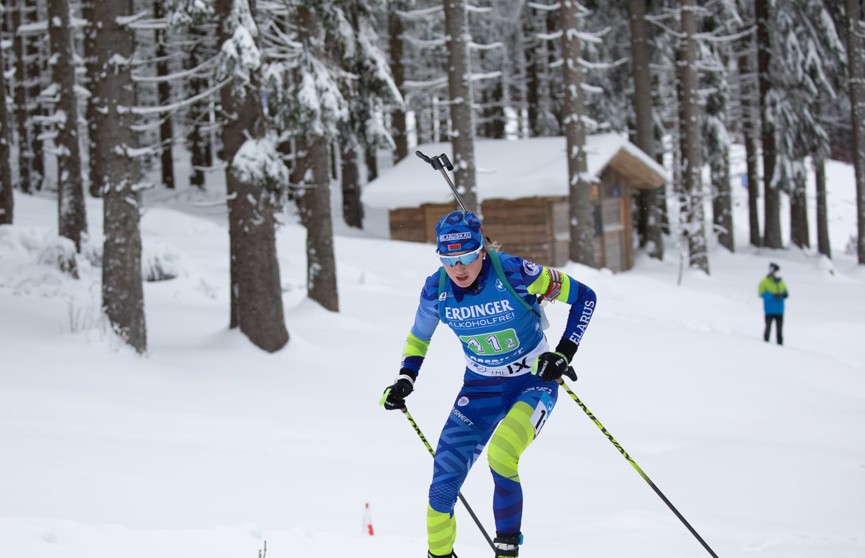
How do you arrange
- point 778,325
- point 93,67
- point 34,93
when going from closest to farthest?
point 93,67 → point 778,325 → point 34,93

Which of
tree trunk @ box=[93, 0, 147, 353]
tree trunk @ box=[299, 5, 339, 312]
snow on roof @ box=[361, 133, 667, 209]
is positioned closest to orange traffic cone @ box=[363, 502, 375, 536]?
tree trunk @ box=[93, 0, 147, 353]

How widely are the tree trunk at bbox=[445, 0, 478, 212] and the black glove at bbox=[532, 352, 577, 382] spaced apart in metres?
14.4

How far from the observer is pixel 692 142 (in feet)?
89.4

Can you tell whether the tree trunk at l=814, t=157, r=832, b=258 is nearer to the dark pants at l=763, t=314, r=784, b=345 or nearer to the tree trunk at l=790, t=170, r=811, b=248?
the tree trunk at l=790, t=170, r=811, b=248

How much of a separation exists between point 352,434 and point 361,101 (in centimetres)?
950

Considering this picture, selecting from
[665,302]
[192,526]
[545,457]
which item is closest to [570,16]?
[665,302]

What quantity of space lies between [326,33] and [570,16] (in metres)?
8.76

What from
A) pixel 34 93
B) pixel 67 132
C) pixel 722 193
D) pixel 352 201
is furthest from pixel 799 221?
pixel 34 93

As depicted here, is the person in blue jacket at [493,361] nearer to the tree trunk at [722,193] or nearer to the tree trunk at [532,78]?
the tree trunk at [722,193]

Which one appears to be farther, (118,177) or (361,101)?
(361,101)

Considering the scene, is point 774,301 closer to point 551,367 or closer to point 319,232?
point 319,232

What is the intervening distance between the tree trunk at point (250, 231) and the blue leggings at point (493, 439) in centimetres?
749

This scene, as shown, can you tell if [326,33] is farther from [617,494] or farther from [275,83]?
[617,494]

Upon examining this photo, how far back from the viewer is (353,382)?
12125 mm
